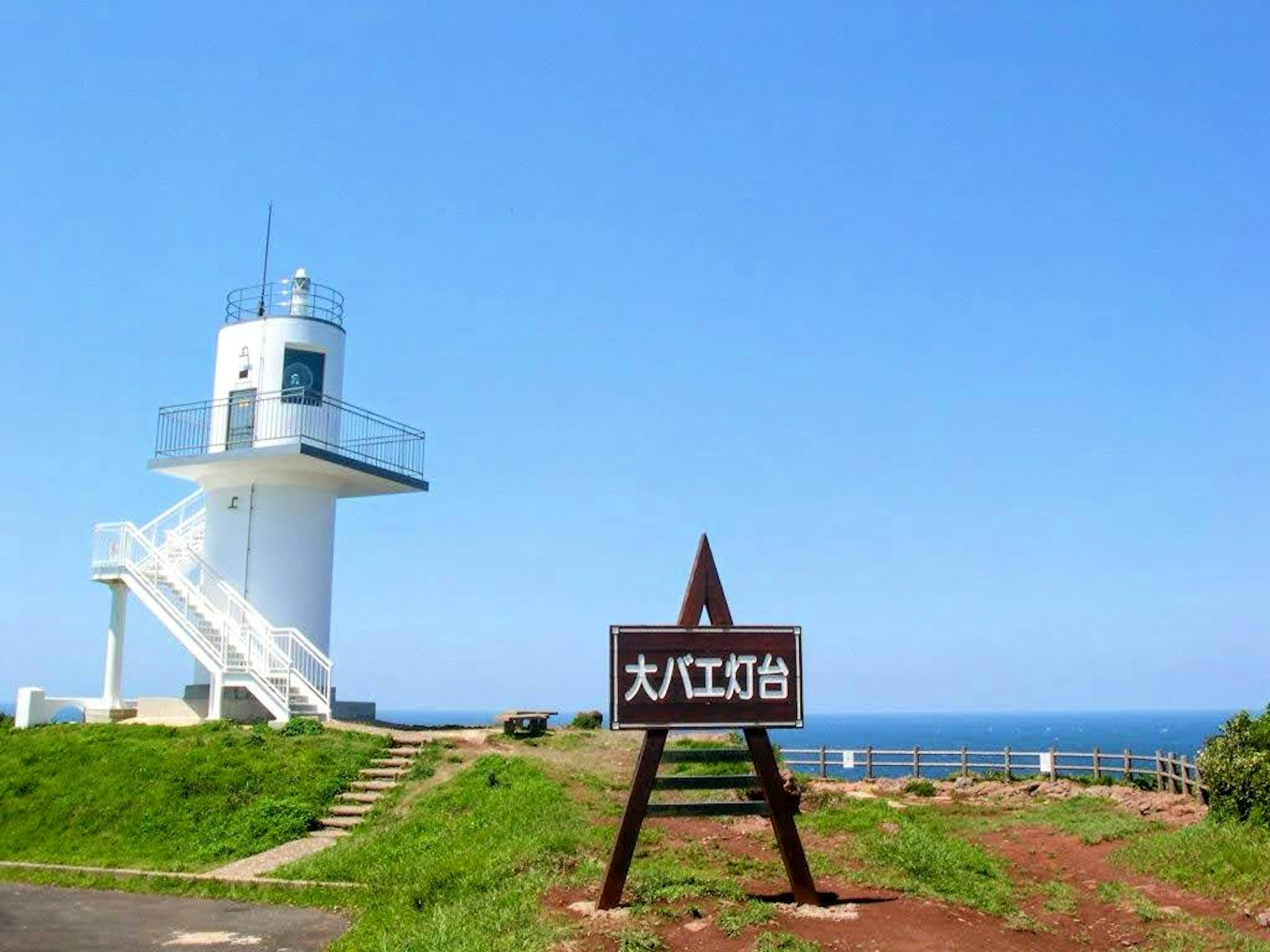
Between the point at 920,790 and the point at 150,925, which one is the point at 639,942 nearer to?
the point at 150,925

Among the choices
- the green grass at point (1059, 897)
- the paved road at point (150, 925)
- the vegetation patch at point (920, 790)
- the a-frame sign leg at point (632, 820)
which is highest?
the a-frame sign leg at point (632, 820)

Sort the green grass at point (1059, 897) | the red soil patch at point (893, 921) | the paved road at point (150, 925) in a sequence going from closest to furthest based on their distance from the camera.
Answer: the red soil patch at point (893, 921), the paved road at point (150, 925), the green grass at point (1059, 897)

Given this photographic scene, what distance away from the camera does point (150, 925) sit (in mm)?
13086

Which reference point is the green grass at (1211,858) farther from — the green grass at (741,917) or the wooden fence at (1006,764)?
the wooden fence at (1006,764)

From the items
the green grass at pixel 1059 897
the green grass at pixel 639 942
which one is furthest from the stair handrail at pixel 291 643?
the green grass at pixel 639 942

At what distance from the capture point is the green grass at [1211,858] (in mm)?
15422

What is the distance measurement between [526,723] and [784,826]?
14619 mm

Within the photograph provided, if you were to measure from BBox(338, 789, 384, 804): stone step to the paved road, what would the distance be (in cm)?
501

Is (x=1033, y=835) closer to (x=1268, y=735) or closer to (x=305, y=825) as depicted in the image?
(x=1268, y=735)

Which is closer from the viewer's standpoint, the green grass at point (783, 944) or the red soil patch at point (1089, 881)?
the green grass at point (783, 944)

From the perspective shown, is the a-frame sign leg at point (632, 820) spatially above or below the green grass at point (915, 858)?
above

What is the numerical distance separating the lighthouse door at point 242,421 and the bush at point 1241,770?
20.5 m

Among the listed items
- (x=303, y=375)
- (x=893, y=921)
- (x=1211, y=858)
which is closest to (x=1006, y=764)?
(x=1211, y=858)

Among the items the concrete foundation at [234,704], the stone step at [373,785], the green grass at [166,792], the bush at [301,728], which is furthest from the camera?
the concrete foundation at [234,704]
